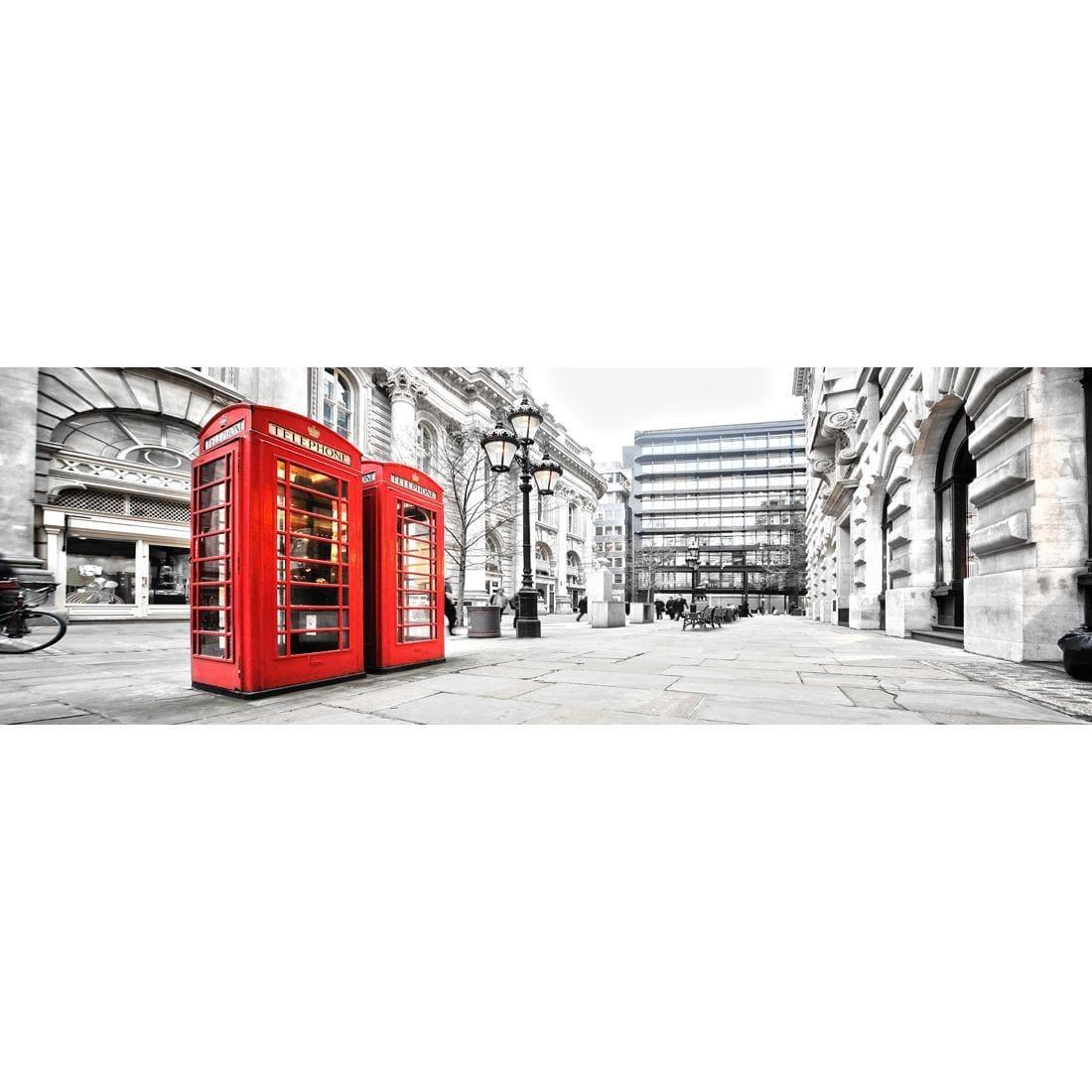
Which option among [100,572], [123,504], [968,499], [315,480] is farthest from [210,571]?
[968,499]

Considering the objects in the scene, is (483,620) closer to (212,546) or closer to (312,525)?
(312,525)

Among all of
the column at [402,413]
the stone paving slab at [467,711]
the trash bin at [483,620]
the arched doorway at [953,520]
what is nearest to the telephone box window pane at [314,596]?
the stone paving slab at [467,711]

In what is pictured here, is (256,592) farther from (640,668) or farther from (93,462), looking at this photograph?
(93,462)

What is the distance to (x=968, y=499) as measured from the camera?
23.4ft

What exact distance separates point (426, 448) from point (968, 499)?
66.6 feet

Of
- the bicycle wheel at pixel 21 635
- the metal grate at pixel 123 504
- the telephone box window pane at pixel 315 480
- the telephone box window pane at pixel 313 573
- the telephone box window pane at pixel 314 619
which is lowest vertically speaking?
the bicycle wheel at pixel 21 635

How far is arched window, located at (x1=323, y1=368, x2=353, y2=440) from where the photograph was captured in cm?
1725

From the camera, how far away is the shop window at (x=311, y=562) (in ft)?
14.2

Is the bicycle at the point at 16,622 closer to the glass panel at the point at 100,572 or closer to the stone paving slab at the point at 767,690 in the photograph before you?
the glass panel at the point at 100,572

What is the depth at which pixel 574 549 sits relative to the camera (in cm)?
4238

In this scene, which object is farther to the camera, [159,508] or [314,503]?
[159,508]

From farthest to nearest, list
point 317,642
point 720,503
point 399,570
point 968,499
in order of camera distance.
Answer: point 720,503 < point 968,499 < point 399,570 < point 317,642

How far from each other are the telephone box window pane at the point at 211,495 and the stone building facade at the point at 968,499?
780 cm
